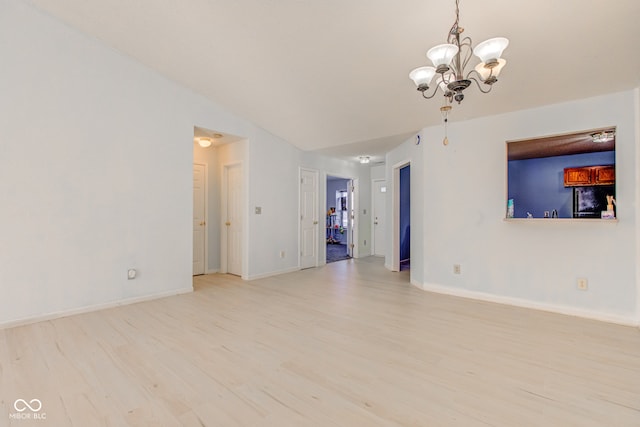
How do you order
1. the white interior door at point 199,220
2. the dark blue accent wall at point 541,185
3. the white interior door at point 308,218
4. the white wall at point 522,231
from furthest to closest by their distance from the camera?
the white interior door at point 308,218 → the white interior door at point 199,220 → the dark blue accent wall at point 541,185 → the white wall at point 522,231

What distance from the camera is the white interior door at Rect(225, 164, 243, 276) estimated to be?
17.4 feet

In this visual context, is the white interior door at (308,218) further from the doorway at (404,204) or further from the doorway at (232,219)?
the doorway at (404,204)

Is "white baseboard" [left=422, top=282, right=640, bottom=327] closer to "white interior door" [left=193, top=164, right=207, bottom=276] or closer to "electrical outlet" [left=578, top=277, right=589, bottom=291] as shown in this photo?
"electrical outlet" [left=578, top=277, right=589, bottom=291]

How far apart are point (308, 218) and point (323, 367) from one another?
4.13 meters

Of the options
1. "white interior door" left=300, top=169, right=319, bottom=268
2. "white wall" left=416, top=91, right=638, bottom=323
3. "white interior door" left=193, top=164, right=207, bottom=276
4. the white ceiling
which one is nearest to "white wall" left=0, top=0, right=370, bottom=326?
the white ceiling

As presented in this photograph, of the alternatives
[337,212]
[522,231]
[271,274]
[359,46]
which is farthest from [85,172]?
[337,212]

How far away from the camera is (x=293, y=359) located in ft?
7.43

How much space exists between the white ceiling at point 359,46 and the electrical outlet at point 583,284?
200 cm

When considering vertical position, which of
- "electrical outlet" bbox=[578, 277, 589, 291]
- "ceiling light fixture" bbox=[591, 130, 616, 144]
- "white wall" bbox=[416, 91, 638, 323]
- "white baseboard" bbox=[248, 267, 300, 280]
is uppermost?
"ceiling light fixture" bbox=[591, 130, 616, 144]

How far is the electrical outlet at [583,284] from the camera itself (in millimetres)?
3225

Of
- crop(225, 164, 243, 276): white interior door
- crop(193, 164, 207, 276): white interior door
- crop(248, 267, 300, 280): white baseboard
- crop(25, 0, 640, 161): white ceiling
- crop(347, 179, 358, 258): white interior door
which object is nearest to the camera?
crop(25, 0, 640, 161): white ceiling

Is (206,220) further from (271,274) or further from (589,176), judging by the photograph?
(589,176)

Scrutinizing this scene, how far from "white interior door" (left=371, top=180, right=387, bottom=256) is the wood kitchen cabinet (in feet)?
12.8

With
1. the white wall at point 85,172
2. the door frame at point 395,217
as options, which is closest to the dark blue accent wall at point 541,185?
the door frame at point 395,217
